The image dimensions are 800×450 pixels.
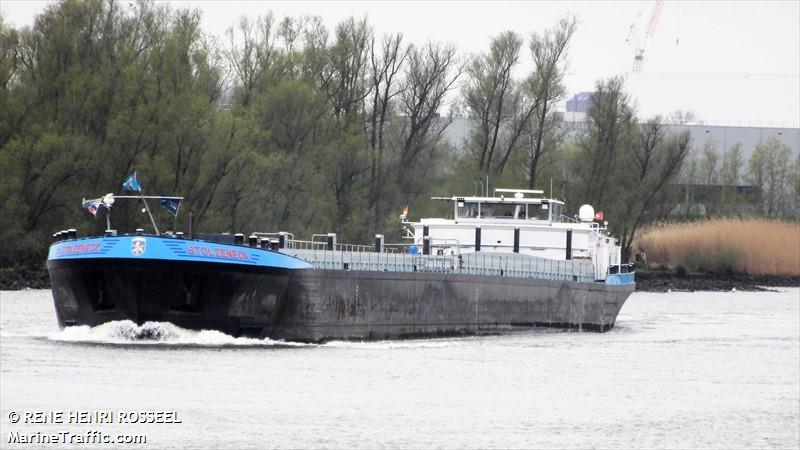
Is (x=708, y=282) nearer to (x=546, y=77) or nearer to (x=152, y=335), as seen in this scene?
(x=546, y=77)

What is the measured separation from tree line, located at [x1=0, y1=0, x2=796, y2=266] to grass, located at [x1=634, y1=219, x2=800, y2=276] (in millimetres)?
2215

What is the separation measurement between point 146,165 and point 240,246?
33407 millimetres

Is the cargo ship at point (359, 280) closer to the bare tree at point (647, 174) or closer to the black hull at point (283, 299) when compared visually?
the black hull at point (283, 299)

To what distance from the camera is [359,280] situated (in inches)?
1631

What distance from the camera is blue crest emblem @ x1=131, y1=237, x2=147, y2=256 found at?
118ft

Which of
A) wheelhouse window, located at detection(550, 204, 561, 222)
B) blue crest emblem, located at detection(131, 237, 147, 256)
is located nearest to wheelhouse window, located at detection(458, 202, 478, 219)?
wheelhouse window, located at detection(550, 204, 561, 222)

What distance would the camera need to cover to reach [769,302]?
248 feet

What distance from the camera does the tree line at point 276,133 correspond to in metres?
67.4

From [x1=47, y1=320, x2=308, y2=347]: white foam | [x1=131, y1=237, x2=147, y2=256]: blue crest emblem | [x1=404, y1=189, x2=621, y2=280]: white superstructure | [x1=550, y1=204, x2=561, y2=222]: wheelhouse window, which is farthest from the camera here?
[x1=550, y1=204, x2=561, y2=222]: wheelhouse window

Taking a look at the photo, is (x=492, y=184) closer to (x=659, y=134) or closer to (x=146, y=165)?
(x=659, y=134)

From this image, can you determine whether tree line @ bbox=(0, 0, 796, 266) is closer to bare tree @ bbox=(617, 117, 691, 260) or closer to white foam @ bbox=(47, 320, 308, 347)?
bare tree @ bbox=(617, 117, 691, 260)

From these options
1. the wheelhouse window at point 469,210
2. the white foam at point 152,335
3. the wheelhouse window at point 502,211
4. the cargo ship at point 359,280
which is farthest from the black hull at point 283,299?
the wheelhouse window at point 469,210

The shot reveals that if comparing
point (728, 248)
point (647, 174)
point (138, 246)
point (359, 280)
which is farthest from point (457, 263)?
point (728, 248)

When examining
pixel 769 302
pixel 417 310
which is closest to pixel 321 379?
pixel 417 310
